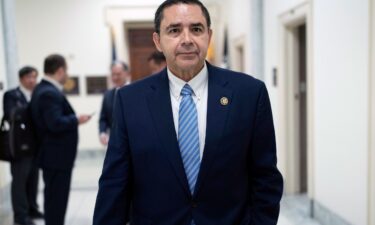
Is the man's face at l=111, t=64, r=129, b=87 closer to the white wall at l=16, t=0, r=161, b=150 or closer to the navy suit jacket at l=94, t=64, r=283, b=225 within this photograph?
the navy suit jacket at l=94, t=64, r=283, b=225

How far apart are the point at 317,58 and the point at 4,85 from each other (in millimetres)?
3408

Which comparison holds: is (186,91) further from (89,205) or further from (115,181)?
(89,205)

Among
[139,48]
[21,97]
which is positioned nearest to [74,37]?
[139,48]

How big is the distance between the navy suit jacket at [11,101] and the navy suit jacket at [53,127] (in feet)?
2.23

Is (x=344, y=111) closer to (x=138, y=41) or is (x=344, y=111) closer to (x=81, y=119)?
(x=81, y=119)

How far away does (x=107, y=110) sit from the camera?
380 cm

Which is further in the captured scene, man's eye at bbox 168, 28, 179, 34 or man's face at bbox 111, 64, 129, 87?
man's face at bbox 111, 64, 129, 87

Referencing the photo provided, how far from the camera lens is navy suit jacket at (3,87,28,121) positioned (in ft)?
12.6

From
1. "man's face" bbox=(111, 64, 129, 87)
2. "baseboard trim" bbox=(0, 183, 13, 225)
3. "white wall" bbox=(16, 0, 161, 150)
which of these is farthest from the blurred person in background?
"white wall" bbox=(16, 0, 161, 150)

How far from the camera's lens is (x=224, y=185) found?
150cm

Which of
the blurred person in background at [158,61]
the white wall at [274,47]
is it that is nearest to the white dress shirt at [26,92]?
the blurred person in background at [158,61]

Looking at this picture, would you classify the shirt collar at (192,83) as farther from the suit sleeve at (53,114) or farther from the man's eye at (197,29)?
the suit sleeve at (53,114)

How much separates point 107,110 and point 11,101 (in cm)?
96

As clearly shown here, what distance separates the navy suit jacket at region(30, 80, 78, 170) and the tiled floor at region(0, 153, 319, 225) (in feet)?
3.76
